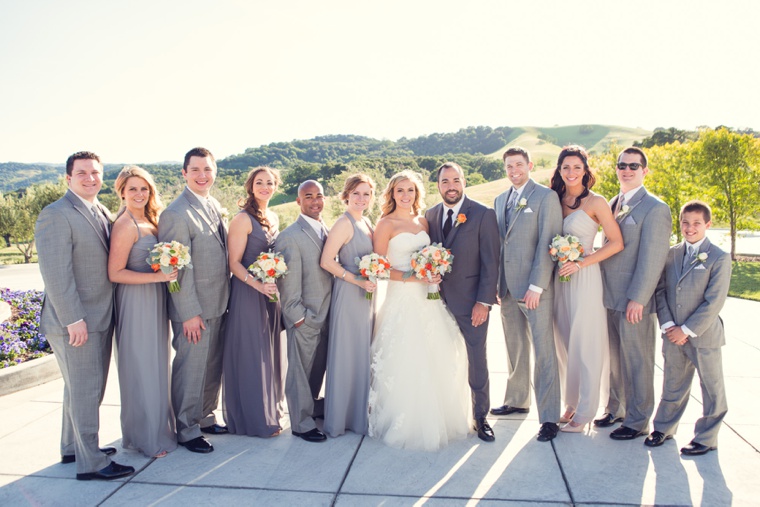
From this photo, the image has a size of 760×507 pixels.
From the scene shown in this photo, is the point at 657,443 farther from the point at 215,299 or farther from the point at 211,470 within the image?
the point at 215,299

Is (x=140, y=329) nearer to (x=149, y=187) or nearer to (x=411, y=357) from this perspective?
(x=149, y=187)

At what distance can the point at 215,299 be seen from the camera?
5.09m

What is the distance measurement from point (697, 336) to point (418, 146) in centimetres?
13944

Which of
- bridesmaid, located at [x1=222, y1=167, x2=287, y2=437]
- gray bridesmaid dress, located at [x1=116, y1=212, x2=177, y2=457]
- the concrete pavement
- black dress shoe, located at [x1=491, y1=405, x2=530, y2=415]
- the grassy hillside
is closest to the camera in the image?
the concrete pavement

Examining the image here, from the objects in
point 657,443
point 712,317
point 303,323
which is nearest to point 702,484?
point 657,443

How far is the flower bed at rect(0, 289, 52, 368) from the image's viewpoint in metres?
6.93

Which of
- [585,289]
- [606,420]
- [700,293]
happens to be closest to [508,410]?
[606,420]

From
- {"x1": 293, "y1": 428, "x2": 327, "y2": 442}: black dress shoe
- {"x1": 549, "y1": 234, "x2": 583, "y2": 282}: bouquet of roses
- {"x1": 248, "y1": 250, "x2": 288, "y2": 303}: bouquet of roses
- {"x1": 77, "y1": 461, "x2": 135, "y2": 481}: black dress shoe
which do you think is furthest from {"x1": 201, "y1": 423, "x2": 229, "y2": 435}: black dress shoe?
{"x1": 549, "y1": 234, "x2": 583, "y2": 282}: bouquet of roses

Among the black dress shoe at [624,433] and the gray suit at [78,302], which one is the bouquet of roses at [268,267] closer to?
the gray suit at [78,302]

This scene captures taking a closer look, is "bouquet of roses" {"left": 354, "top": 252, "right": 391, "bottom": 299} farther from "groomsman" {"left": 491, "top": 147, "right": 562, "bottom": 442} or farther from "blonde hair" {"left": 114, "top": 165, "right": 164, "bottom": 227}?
"blonde hair" {"left": 114, "top": 165, "right": 164, "bottom": 227}

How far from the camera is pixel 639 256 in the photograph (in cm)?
495

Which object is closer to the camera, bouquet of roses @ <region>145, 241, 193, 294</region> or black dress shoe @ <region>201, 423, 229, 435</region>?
bouquet of roses @ <region>145, 241, 193, 294</region>

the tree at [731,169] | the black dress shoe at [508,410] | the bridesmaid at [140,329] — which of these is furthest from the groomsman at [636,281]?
the tree at [731,169]

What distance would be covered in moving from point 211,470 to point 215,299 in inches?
62.7
